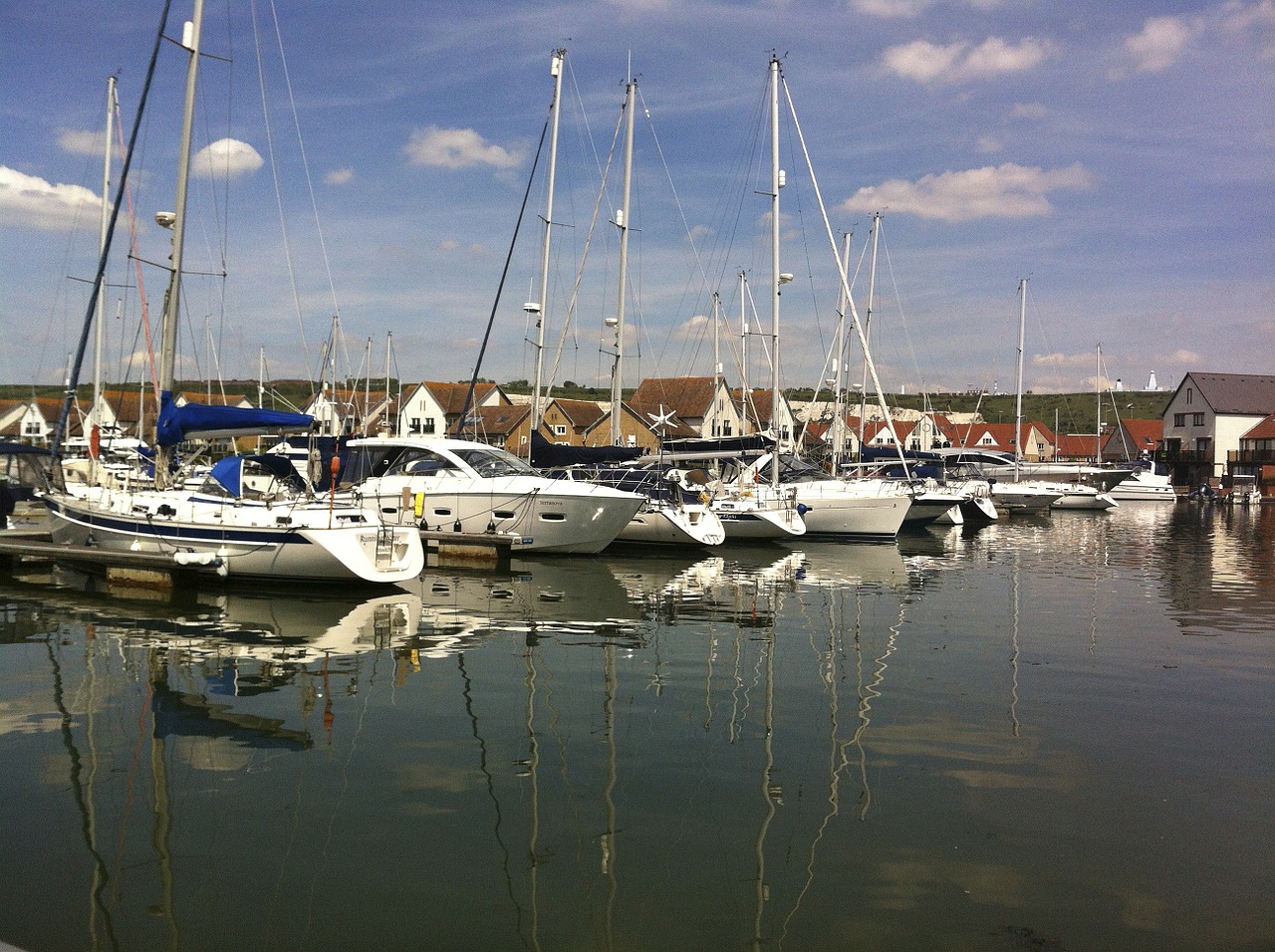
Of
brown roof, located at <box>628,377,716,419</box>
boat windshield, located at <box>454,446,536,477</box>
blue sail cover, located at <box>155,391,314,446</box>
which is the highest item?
brown roof, located at <box>628,377,716,419</box>

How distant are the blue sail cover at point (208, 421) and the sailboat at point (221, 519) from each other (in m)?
0.02

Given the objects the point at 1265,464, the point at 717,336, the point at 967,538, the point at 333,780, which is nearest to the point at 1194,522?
the point at 967,538

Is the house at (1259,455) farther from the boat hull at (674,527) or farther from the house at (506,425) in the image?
the boat hull at (674,527)

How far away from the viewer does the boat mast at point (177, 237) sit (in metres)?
18.5

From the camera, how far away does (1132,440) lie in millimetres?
104312

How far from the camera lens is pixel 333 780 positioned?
840 centimetres

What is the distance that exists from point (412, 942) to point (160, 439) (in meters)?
15.9

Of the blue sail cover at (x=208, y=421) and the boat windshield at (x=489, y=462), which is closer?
the blue sail cover at (x=208, y=421)

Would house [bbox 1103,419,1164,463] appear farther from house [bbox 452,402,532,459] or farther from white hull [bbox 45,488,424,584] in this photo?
white hull [bbox 45,488,424,584]

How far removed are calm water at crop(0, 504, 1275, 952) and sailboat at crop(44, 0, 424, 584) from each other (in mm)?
1045

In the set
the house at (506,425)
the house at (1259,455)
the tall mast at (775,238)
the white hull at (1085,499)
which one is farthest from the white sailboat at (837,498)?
the house at (1259,455)

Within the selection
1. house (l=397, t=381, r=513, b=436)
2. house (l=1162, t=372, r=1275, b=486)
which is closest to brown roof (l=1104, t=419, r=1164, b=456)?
house (l=1162, t=372, r=1275, b=486)

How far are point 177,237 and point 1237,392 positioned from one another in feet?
309

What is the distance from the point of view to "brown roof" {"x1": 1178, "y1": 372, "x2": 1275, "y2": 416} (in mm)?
87250
